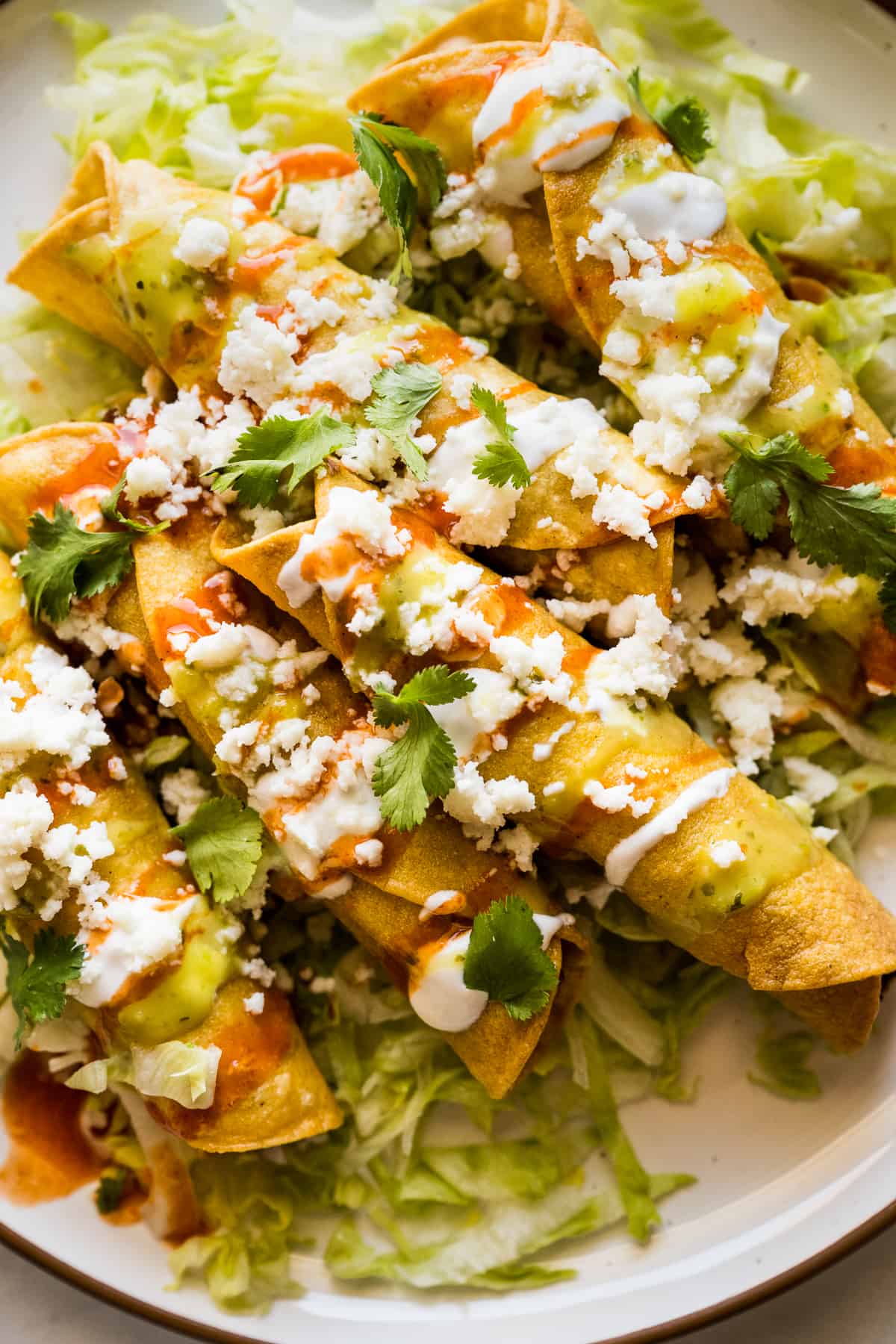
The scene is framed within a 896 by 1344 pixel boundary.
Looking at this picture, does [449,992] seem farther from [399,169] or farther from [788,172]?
[788,172]

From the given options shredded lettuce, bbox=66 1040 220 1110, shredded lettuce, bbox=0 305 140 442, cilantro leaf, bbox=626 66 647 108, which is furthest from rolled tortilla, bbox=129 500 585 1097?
cilantro leaf, bbox=626 66 647 108

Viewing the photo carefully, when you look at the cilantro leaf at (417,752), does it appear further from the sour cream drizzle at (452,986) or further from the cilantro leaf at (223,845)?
the cilantro leaf at (223,845)

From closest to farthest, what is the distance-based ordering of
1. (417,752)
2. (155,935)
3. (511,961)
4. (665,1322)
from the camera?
(417,752), (511,961), (155,935), (665,1322)

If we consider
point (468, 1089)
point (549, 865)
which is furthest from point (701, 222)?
point (468, 1089)

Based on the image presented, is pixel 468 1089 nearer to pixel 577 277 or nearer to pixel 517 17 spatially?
pixel 577 277

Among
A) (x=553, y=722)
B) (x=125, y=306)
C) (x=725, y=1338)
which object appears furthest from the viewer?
(x=725, y=1338)

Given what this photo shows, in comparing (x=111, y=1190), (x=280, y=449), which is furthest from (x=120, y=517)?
(x=111, y=1190)
